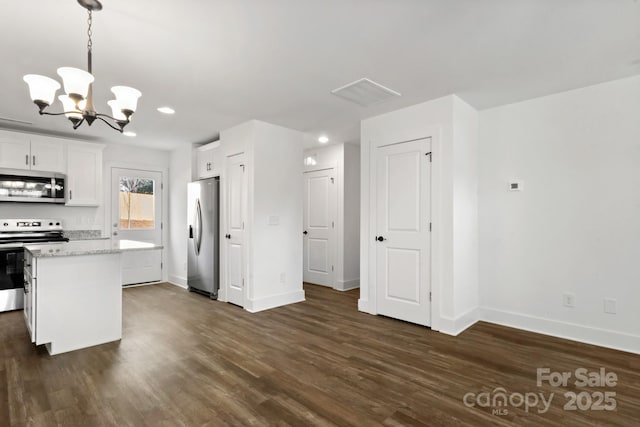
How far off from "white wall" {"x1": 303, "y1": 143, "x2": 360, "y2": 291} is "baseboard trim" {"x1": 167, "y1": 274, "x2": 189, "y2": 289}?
8.63 ft

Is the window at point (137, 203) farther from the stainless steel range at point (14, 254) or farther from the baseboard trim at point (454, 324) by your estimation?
the baseboard trim at point (454, 324)

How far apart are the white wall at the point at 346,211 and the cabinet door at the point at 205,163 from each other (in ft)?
6.35

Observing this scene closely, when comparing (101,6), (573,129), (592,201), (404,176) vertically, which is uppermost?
(101,6)

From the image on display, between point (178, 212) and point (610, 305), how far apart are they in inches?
241

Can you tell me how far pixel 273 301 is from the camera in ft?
14.5

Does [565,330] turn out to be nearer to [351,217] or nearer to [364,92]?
[364,92]

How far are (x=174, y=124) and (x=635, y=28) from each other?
472cm

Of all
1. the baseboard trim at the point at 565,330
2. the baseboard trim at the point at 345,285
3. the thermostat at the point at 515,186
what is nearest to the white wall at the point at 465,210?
the baseboard trim at the point at 565,330

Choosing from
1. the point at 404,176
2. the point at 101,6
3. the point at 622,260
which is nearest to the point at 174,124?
the point at 101,6

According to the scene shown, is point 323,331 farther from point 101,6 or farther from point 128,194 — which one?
point 128,194

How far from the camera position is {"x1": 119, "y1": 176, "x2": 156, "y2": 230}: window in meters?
5.71

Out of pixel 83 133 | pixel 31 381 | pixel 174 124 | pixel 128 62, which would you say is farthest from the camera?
pixel 83 133

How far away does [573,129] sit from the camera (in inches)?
130

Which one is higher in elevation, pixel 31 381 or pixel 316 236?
pixel 316 236
